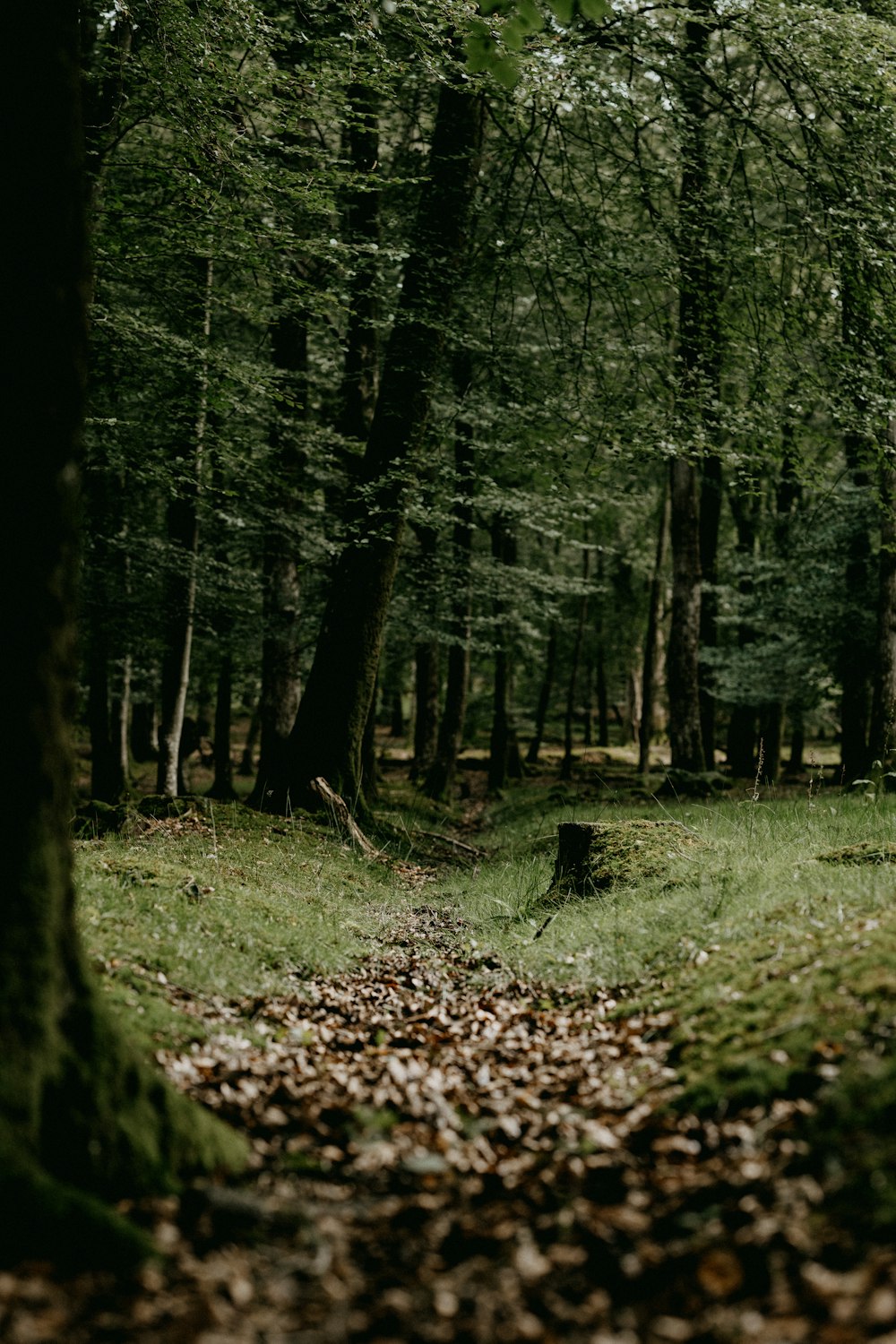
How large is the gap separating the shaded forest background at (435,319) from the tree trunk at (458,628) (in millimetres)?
173

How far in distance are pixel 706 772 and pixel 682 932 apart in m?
9.98

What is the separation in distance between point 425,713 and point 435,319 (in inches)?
424

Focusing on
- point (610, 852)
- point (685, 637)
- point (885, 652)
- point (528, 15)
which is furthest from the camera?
point (685, 637)

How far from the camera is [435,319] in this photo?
1082cm

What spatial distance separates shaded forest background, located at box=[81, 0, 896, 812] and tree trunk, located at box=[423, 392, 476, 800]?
0.57 feet

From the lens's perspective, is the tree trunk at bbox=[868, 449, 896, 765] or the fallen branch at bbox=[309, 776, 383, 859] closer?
the fallen branch at bbox=[309, 776, 383, 859]

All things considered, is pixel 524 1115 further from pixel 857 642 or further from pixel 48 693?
pixel 857 642

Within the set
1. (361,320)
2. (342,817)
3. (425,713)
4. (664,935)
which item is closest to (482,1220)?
(664,935)

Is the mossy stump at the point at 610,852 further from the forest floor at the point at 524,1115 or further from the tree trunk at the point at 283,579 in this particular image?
the tree trunk at the point at 283,579

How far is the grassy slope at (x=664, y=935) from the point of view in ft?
11.1

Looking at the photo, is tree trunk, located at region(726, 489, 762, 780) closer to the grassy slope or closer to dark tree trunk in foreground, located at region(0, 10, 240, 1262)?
the grassy slope

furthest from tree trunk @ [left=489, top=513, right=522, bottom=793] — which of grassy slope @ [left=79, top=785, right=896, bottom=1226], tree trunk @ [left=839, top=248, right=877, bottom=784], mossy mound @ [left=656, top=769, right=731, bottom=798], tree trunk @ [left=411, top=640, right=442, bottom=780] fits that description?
grassy slope @ [left=79, top=785, right=896, bottom=1226]

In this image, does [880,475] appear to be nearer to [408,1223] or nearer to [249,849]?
[249,849]

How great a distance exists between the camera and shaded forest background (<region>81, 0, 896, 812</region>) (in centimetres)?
807
